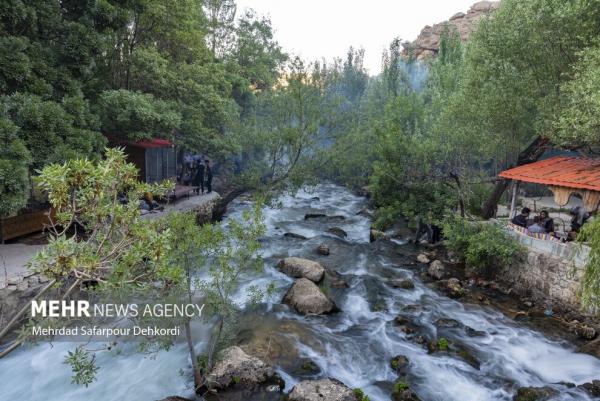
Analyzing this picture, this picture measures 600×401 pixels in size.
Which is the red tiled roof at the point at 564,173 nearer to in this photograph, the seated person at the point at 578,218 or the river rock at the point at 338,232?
the seated person at the point at 578,218

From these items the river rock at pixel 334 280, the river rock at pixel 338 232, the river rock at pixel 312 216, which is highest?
the river rock at pixel 312 216

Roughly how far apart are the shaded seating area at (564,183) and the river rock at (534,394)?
6.07 m

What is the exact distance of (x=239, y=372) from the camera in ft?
28.5

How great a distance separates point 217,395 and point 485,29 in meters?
19.0

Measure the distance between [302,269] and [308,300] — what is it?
2.64 metres

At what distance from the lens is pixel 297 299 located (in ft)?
41.8

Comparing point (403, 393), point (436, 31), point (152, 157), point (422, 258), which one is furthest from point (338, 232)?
point (436, 31)

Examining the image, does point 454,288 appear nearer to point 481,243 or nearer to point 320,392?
point 481,243

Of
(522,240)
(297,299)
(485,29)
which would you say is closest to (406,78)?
(485,29)

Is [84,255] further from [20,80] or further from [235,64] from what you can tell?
[235,64]

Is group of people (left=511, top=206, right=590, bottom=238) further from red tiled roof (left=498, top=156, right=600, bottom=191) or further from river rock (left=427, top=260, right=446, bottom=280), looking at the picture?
river rock (left=427, top=260, right=446, bottom=280)

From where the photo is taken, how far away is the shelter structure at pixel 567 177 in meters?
12.0

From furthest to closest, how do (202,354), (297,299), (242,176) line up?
(242,176)
(297,299)
(202,354)

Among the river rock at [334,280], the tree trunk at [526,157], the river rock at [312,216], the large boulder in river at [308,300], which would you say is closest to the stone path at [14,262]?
the large boulder in river at [308,300]
